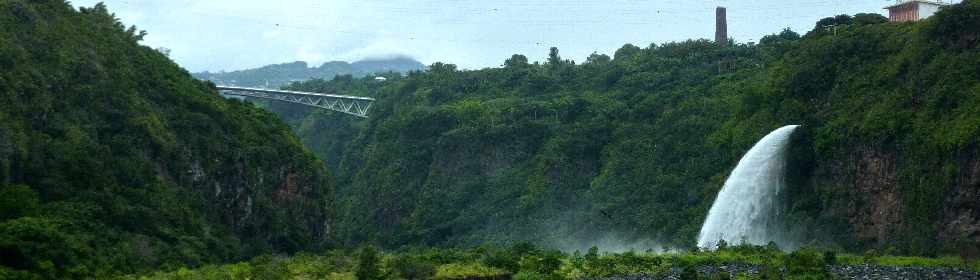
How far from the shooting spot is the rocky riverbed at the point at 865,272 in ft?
131

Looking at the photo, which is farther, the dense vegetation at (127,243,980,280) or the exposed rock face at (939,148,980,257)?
the exposed rock face at (939,148,980,257)

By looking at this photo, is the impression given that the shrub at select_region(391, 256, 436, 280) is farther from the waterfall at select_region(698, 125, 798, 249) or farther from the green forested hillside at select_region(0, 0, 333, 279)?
the waterfall at select_region(698, 125, 798, 249)

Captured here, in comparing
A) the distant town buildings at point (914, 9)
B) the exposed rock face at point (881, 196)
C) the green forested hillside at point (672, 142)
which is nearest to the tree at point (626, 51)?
the green forested hillside at point (672, 142)

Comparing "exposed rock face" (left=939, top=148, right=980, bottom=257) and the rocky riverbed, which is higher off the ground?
"exposed rock face" (left=939, top=148, right=980, bottom=257)

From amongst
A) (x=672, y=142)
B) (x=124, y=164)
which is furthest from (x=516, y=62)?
(x=124, y=164)

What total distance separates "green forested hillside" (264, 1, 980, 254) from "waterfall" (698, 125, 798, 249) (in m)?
0.86

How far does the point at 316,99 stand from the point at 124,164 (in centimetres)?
6151

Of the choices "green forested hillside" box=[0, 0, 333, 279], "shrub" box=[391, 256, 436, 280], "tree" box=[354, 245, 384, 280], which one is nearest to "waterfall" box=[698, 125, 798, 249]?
"shrub" box=[391, 256, 436, 280]

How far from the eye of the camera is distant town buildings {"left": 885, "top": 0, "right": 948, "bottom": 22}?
223 ft

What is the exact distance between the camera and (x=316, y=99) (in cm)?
11725

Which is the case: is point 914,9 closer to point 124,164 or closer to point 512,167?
point 512,167

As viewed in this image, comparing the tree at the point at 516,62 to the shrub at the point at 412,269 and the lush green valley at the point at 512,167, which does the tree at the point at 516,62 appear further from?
the shrub at the point at 412,269

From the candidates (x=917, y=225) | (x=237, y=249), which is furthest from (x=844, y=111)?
(x=237, y=249)

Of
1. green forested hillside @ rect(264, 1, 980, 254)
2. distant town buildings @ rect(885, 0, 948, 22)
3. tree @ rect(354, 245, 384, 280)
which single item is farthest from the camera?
distant town buildings @ rect(885, 0, 948, 22)
